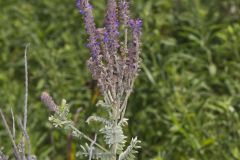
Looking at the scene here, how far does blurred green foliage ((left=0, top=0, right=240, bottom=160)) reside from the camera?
11.6ft

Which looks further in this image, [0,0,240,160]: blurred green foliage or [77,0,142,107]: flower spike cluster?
[0,0,240,160]: blurred green foliage

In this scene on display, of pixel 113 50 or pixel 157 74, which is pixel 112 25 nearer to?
pixel 113 50

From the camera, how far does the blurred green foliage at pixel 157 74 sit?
3549 millimetres

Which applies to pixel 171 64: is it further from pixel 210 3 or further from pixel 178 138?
pixel 210 3

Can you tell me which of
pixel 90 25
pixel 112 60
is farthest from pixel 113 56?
pixel 90 25

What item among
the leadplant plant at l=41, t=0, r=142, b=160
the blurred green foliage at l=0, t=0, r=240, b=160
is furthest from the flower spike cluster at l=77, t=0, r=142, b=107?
the blurred green foliage at l=0, t=0, r=240, b=160

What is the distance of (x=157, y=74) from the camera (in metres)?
3.95

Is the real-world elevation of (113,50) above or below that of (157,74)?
above

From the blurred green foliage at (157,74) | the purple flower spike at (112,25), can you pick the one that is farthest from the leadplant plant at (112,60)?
the blurred green foliage at (157,74)

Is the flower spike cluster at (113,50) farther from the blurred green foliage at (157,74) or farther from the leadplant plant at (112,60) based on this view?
the blurred green foliage at (157,74)

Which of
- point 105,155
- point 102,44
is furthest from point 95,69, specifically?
point 105,155

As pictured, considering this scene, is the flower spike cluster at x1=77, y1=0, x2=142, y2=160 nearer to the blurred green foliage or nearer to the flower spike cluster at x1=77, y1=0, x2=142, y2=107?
the flower spike cluster at x1=77, y1=0, x2=142, y2=107

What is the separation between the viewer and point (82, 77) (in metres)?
4.21

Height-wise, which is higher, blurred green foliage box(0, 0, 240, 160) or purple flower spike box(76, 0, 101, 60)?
purple flower spike box(76, 0, 101, 60)
